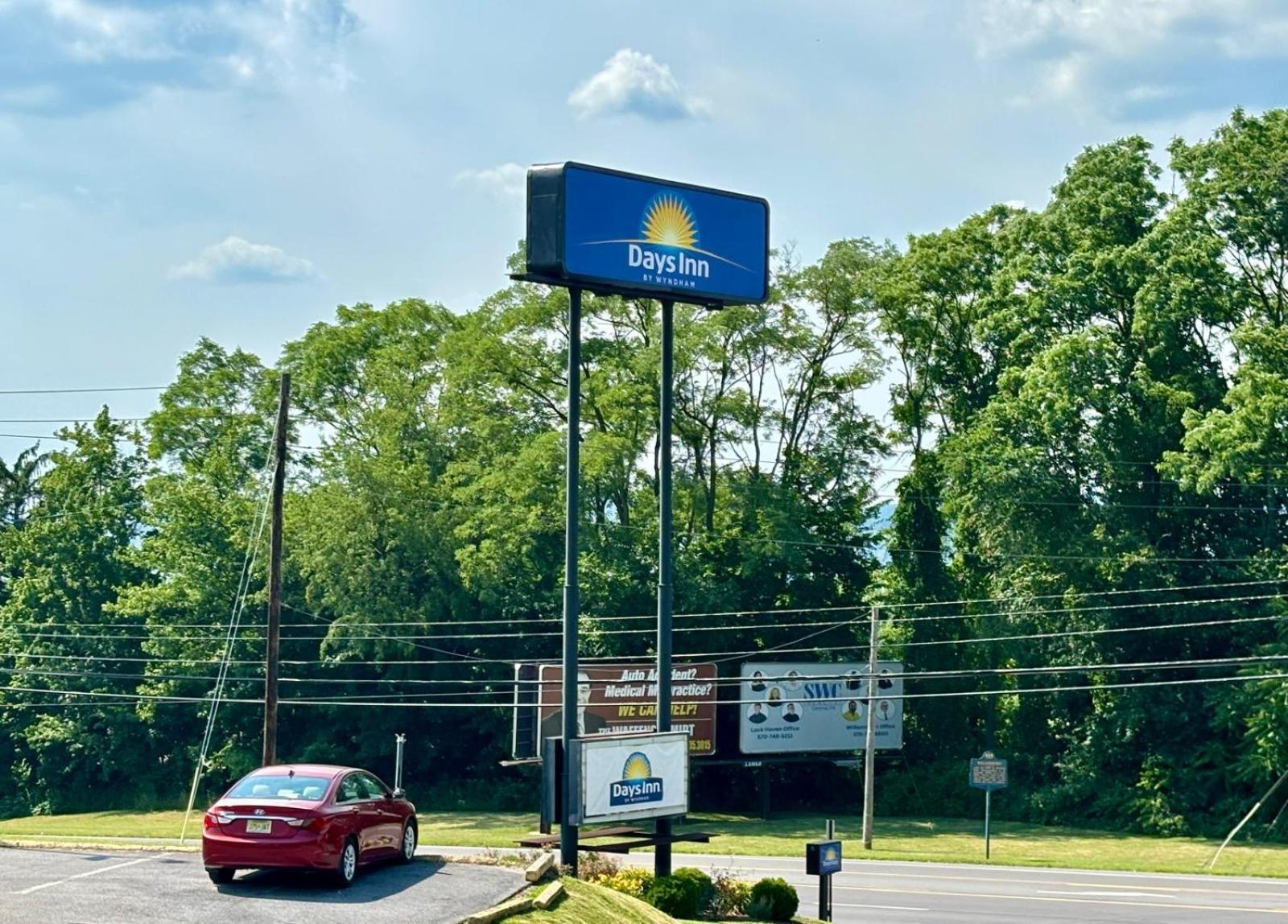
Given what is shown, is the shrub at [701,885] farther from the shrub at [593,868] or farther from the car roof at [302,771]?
the car roof at [302,771]

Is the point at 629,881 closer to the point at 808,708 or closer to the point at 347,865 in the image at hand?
the point at 347,865

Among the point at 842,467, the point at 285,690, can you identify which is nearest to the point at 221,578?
the point at 285,690

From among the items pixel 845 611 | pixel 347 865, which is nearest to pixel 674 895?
pixel 347 865

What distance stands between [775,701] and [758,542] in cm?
556

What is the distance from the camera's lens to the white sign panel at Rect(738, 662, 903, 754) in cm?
5609

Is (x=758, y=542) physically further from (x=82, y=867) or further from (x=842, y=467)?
(x=82, y=867)

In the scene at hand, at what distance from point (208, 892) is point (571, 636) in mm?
6193

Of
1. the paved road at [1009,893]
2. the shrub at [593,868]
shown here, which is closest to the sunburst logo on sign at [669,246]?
the shrub at [593,868]

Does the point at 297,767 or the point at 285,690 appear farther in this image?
the point at 285,690

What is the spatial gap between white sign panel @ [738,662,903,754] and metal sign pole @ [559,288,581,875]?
110 ft

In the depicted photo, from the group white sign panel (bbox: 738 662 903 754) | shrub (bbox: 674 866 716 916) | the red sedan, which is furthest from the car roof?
white sign panel (bbox: 738 662 903 754)

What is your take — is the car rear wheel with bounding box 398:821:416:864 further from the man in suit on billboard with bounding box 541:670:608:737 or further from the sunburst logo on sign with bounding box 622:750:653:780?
the man in suit on billboard with bounding box 541:670:608:737

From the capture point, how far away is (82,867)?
1955 cm

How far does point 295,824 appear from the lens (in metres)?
18.6
